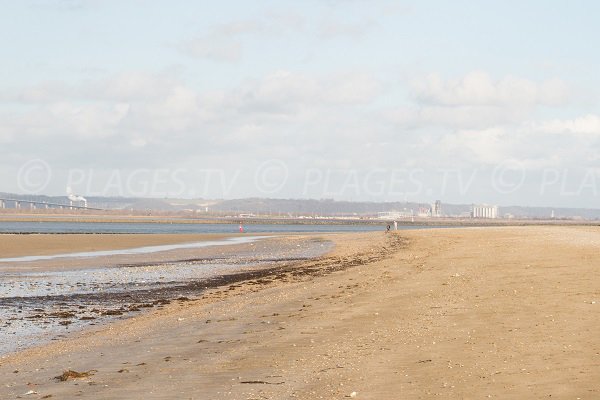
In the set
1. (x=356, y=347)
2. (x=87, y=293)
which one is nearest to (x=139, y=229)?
(x=87, y=293)

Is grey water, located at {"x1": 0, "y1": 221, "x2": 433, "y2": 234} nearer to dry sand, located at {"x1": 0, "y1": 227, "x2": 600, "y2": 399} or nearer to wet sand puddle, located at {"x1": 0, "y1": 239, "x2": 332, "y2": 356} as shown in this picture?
wet sand puddle, located at {"x1": 0, "y1": 239, "x2": 332, "y2": 356}

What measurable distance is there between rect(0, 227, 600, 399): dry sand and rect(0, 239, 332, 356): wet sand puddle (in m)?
1.31

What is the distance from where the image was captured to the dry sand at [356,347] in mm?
10219

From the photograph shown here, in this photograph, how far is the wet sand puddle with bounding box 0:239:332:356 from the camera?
19.2 metres

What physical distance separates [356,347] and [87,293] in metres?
17.0

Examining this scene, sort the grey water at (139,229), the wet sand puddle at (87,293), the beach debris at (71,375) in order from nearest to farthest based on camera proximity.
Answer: the beach debris at (71,375) → the wet sand puddle at (87,293) → the grey water at (139,229)

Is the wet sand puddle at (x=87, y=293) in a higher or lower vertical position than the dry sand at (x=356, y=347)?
lower

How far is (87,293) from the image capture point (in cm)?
2775

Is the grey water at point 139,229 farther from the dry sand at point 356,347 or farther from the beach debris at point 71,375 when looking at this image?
the beach debris at point 71,375

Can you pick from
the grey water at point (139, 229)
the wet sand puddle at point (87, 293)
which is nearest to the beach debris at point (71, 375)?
the wet sand puddle at point (87, 293)

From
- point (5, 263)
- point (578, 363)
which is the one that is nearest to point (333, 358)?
point (578, 363)

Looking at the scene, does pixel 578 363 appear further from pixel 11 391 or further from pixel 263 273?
pixel 263 273

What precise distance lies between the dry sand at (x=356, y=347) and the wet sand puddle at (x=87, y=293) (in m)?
1.31

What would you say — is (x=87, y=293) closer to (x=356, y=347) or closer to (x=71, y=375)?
(x=71, y=375)
